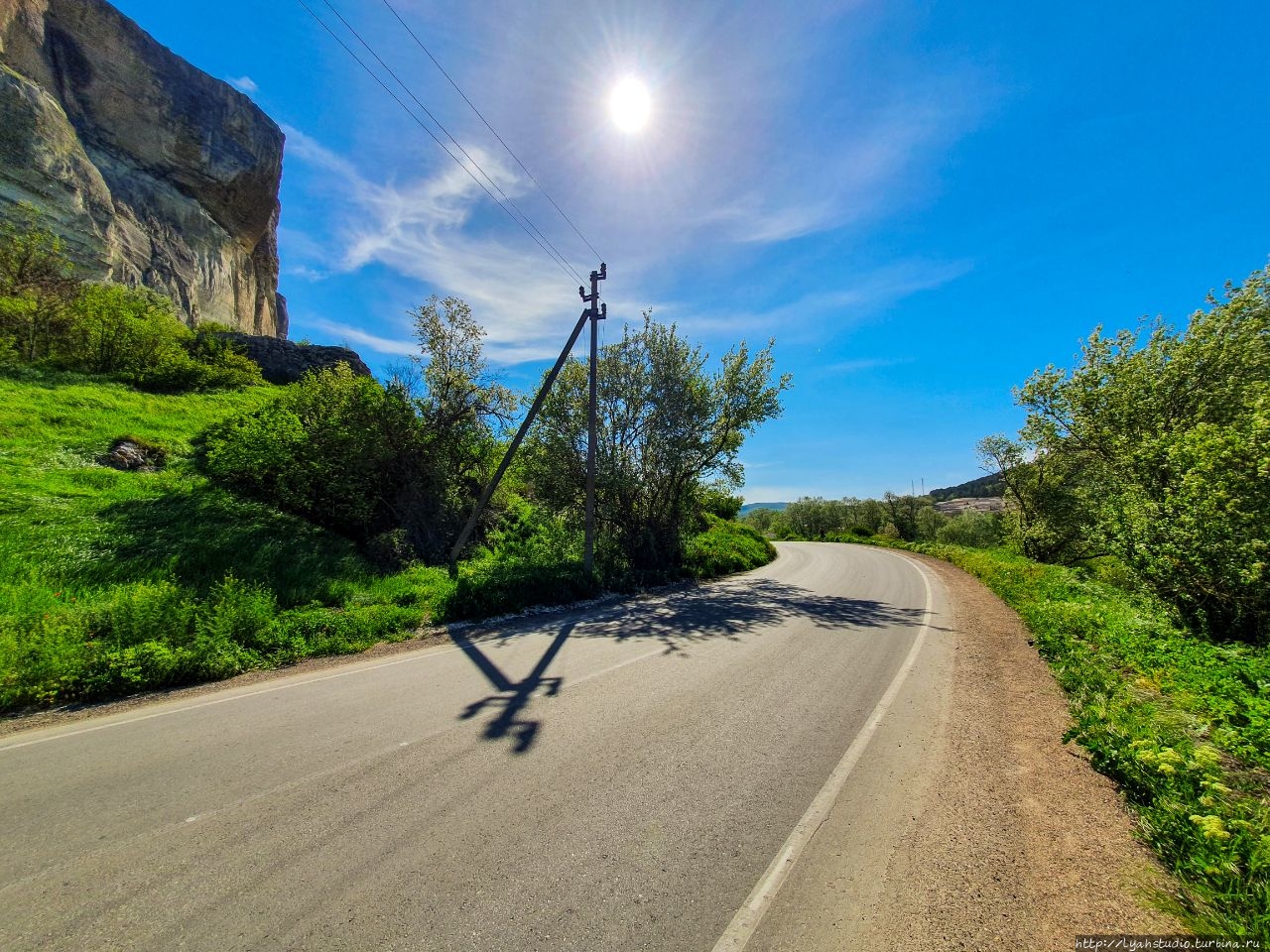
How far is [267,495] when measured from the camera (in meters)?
14.5

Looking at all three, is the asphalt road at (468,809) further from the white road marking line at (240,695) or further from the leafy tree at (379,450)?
the leafy tree at (379,450)

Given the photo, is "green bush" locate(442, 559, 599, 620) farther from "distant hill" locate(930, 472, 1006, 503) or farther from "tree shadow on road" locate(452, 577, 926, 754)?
"distant hill" locate(930, 472, 1006, 503)

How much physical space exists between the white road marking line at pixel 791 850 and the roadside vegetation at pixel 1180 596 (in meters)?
1.86

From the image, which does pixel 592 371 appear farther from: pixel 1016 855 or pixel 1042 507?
pixel 1042 507

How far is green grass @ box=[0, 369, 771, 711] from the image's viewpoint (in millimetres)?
6301

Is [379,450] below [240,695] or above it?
above

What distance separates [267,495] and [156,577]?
6.47 metres

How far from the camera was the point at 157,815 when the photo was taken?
3.45 metres

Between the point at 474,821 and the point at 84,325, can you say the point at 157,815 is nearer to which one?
the point at 474,821

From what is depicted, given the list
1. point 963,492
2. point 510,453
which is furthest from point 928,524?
point 963,492

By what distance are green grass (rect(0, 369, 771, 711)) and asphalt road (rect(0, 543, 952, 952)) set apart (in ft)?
4.04

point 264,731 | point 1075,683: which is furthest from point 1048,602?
point 264,731

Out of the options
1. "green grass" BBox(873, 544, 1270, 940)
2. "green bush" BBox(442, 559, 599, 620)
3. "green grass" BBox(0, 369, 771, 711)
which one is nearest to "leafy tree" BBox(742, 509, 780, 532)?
"green bush" BBox(442, 559, 599, 620)

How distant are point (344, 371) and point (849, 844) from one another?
835 inches
